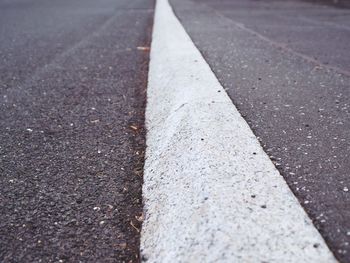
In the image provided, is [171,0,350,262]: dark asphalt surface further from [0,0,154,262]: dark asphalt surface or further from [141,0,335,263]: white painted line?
[0,0,154,262]: dark asphalt surface

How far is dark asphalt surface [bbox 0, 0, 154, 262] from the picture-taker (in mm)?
1669

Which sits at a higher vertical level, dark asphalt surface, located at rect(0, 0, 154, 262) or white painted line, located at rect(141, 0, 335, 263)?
white painted line, located at rect(141, 0, 335, 263)

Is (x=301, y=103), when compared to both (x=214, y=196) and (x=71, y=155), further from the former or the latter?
(x=71, y=155)

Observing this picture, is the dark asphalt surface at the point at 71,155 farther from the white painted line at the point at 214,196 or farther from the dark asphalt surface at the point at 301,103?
the dark asphalt surface at the point at 301,103

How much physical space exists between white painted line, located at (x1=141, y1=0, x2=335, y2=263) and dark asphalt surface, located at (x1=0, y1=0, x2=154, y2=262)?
137 millimetres

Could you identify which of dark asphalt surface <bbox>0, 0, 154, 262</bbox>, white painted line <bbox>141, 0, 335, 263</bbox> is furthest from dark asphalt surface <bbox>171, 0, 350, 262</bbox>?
dark asphalt surface <bbox>0, 0, 154, 262</bbox>

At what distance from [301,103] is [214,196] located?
1.46 metres

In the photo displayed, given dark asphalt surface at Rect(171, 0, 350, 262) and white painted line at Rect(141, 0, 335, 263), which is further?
dark asphalt surface at Rect(171, 0, 350, 262)

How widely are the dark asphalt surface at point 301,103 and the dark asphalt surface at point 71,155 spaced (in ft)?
2.44

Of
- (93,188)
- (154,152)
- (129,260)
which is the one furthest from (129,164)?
(129,260)

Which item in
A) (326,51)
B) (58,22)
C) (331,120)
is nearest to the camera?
(331,120)

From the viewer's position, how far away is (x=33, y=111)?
3041 millimetres

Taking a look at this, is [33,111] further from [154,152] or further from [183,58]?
[183,58]

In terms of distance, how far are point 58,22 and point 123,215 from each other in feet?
23.7
